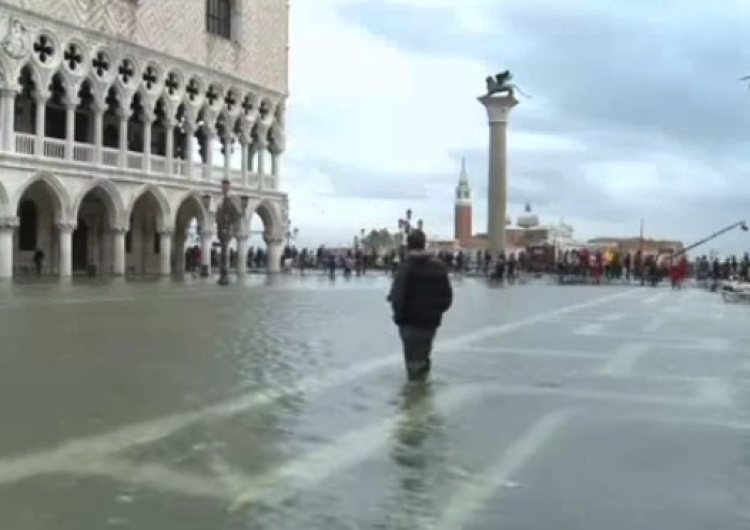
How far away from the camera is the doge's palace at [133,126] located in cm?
3919

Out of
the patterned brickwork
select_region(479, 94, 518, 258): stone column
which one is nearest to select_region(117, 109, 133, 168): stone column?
the patterned brickwork

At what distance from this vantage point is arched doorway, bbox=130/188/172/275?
160 feet

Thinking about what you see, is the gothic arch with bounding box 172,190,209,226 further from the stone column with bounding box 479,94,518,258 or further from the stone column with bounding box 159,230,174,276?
the stone column with bounding box 479,94,518,258

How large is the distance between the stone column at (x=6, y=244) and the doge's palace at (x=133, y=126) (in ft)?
→ 0.16

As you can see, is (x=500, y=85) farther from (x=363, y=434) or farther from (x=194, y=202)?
(x=363, y=434)

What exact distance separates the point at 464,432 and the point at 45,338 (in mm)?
7644

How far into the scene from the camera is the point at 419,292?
9.20 m

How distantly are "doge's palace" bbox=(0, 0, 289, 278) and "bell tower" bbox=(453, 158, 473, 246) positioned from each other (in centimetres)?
7028

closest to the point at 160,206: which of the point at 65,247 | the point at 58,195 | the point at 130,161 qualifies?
Answer: the point at 130,161

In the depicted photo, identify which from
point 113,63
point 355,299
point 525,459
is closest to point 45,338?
point 525,459

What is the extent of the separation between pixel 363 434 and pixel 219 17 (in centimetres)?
4738

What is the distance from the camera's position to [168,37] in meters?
46.3

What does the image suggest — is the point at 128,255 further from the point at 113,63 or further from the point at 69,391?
the point at 69,391

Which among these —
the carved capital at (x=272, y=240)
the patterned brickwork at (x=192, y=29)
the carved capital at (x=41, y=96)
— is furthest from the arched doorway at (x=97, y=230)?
the carved capital at (x=272, y=240)
